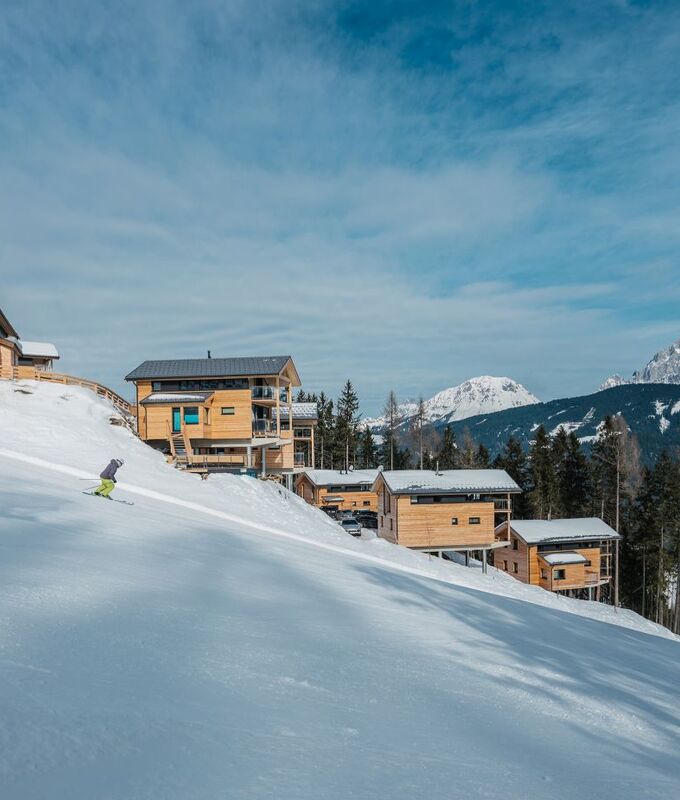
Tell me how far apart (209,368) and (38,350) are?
73.7 ft

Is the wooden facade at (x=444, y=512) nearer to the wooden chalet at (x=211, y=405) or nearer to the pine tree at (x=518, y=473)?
the wooden chalet at (x=211, y=405)

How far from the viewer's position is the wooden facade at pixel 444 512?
33.6 meters

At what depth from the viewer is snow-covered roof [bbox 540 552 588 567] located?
37938 mm

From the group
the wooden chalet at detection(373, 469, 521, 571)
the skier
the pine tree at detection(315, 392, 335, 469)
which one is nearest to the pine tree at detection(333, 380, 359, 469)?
the pine tree at detection(315, 392, 335, 469)

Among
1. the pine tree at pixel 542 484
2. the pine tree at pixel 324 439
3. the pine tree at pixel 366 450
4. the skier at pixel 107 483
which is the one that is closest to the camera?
the skier at pixel 107 483

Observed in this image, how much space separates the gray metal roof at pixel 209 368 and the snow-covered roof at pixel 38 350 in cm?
1629

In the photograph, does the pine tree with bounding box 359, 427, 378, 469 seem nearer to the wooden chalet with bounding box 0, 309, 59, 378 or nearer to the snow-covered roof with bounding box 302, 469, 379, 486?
the snow-covered roof with bounding box 302, 469, 379, 486

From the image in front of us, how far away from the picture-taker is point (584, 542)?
39469 mm

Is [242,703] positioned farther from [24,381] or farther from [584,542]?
[584,542]

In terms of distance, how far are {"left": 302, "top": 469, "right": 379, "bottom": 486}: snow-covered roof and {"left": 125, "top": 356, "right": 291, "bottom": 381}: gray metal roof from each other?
67.4 feet

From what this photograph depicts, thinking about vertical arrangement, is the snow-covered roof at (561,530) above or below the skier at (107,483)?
below

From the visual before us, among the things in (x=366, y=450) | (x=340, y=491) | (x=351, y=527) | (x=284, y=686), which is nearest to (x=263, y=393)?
(x=351, y=527)

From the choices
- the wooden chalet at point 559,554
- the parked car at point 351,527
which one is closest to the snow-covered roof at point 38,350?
the parked car at point 351,527

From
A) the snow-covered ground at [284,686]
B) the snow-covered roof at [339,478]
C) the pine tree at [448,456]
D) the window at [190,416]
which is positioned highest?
the window at [190,416]
